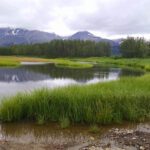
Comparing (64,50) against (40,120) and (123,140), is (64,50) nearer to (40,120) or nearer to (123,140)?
(40,120)

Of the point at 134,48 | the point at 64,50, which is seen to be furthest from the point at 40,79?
the point at 64,50

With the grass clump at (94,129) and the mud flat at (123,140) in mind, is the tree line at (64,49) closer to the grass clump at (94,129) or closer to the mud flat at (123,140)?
the grass clump at (94,129)

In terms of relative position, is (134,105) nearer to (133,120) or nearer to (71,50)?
(133,120)

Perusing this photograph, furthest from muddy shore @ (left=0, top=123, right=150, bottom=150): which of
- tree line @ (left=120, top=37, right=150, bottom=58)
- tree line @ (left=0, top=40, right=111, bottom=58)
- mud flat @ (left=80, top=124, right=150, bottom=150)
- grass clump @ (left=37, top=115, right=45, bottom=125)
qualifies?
tree line @ (left=0, top=40, right=111, bottom=58)

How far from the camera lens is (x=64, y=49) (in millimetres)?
138250

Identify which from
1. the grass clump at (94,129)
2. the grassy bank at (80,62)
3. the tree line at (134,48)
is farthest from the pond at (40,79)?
the tree line at (134,48)

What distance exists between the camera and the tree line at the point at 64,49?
453 ft

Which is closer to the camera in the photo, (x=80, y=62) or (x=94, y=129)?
(x=94, y=129)

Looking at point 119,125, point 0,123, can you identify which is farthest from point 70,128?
point 0,123

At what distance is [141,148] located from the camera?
32.7 ft

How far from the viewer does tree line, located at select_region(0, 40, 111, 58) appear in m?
138

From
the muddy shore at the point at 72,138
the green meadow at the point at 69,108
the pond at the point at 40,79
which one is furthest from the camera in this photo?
the pond at the point at 40,79

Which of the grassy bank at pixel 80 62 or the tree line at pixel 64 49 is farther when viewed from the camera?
the tree line at pixel 64 49

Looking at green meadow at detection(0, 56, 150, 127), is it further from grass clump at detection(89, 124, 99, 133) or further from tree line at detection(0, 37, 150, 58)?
tree line at detection(0, 37, 150, 58)
